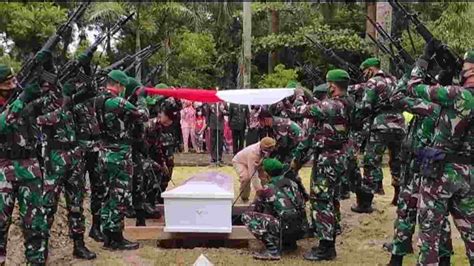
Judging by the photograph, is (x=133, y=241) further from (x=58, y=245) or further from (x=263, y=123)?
(x=263, y=123)

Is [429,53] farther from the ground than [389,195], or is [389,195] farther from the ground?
[429,53]

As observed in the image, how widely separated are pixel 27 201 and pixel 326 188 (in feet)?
9.09

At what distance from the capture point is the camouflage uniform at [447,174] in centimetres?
452

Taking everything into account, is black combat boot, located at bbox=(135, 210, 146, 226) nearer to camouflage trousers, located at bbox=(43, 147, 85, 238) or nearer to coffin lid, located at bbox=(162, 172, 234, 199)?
coffin lid, located at bbox=(162, 172, 234, 199)

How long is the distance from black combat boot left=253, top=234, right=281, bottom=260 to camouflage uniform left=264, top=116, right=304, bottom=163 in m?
1.15

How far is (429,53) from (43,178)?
3393 millimetres

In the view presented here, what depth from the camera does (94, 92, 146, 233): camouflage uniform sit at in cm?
646

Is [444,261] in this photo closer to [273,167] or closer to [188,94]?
[273,167]

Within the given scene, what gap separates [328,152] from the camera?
6246 mm

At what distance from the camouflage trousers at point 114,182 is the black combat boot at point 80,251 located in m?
0.32

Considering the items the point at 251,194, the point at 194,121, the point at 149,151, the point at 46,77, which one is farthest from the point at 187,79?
the point at 46,77

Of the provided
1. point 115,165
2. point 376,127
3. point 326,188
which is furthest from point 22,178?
point 376,127

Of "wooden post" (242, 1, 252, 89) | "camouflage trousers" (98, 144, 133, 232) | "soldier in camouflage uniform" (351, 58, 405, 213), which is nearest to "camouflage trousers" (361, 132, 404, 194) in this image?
"soldier in camouflage uniform" (351, 58, 405, 213)

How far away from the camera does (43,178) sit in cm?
551
